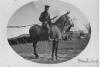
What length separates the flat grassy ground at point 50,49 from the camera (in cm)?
117

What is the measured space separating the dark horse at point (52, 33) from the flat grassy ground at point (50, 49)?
0.02m

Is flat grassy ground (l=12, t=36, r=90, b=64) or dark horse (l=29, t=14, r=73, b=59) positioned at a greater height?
dark horse (l=29, t=14, r=73, b=59)

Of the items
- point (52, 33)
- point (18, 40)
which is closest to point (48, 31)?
point (52, 33)

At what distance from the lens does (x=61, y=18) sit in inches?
46.3

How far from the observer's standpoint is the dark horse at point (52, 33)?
117 centimetres

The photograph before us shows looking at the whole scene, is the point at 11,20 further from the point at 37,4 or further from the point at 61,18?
the point at 61,18

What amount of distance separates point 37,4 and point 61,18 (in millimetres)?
152

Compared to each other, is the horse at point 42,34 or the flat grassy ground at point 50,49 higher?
the horse at point 42,34

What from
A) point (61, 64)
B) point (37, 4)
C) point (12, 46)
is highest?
point (37, 4)

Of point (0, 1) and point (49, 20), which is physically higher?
point (0, 1)

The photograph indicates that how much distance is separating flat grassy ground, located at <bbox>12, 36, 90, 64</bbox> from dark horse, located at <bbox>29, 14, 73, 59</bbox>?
22 millimetres

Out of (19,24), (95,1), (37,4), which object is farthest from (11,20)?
(95,1)

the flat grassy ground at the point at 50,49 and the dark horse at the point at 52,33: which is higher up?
the dark horse at the point at 52,33

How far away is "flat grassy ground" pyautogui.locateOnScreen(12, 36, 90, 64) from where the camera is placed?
3.83ft
